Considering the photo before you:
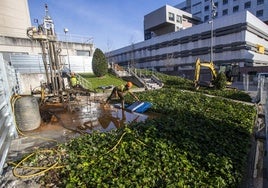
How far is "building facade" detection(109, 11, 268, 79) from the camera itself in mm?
33625

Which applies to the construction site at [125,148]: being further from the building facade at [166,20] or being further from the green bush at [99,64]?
the building facade at [166,20]

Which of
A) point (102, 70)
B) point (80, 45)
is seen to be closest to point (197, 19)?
point (80, 45)

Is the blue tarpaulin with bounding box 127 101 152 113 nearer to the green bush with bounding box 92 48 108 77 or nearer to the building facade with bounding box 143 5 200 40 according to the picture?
the green bush with bounding box 92 48 108 77

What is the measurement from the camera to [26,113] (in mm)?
6324

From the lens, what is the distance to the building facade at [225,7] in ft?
150

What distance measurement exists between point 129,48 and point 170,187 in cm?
5914

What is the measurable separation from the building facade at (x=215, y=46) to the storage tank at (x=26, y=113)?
24.4 m

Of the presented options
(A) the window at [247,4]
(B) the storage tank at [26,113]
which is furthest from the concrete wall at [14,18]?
(A) the window at [247,4]

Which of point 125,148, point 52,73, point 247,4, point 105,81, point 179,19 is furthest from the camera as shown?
point 179,19

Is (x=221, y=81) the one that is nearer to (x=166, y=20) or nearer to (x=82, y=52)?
(x=82, y=52)

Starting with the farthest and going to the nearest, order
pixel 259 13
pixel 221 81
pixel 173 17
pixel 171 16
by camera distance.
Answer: pixel 173 17 → pixel 171 16 → pixel 259 13 → pixel 221 81

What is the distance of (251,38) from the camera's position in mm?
35000

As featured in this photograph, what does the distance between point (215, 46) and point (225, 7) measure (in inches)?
898

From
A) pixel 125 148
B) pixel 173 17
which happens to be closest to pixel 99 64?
pixel 125 148
